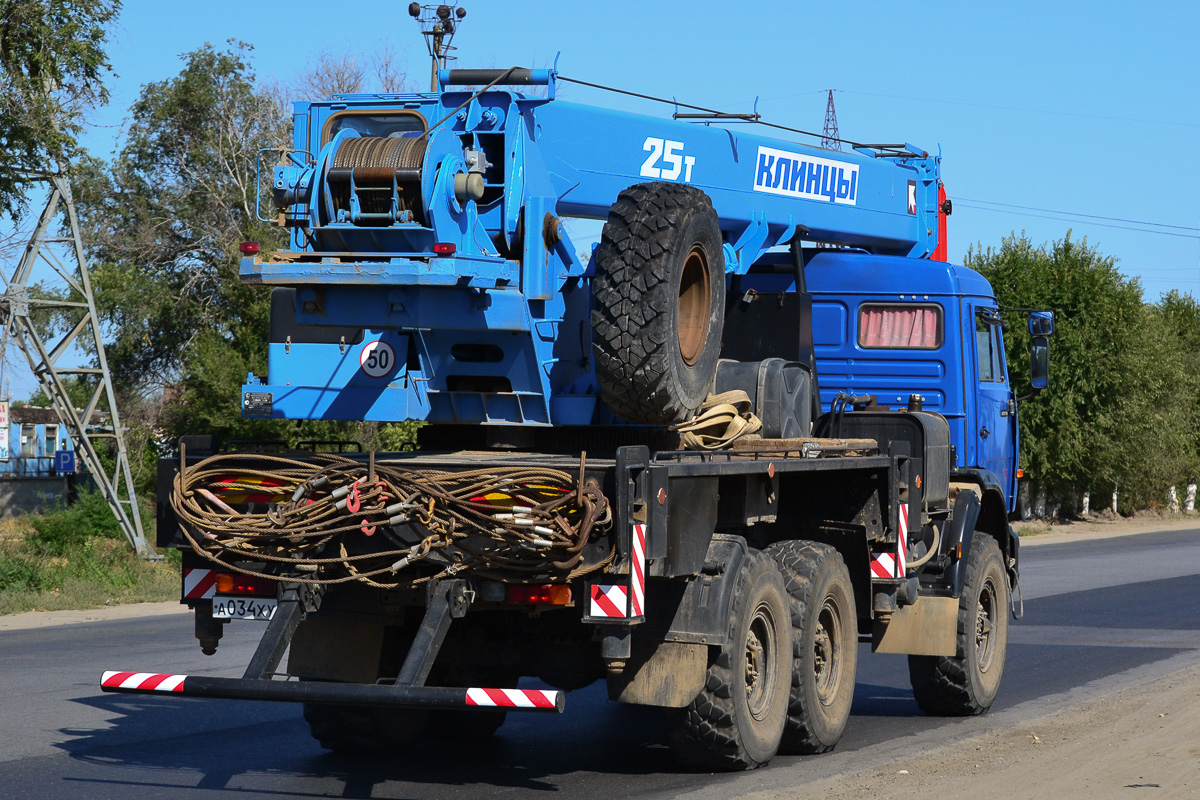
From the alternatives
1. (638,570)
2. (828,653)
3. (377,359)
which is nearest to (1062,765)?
(828,653)

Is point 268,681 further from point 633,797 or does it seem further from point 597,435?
point 597,435

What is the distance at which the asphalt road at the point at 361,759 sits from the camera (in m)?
7.50

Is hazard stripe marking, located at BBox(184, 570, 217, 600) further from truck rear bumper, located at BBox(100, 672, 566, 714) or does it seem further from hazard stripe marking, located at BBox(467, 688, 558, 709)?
hazard stripe marking, located at BBox(467, 688, 558, 709)

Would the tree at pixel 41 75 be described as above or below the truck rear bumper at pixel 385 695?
above

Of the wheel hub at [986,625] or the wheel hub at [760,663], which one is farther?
the wheel hub at [986,625]

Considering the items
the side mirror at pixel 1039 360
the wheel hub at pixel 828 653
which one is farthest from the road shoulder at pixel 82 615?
the side mirror at pixel 1039 360

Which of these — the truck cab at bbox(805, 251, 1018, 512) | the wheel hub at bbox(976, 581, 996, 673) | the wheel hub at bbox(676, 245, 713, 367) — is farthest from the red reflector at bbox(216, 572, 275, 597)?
the wheel hub at bbox(976, 581, 996, 673)

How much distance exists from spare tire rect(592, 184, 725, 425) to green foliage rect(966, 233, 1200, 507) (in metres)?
34.5

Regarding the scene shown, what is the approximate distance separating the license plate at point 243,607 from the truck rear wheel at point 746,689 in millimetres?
2158

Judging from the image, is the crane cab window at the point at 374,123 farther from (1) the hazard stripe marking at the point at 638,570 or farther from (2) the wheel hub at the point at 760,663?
(2) the wheel hub at the point at 760,663

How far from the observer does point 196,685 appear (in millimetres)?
6484

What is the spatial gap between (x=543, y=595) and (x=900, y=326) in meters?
5.21

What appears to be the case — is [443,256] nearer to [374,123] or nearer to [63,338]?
[374,123]

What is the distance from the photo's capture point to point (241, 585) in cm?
731
